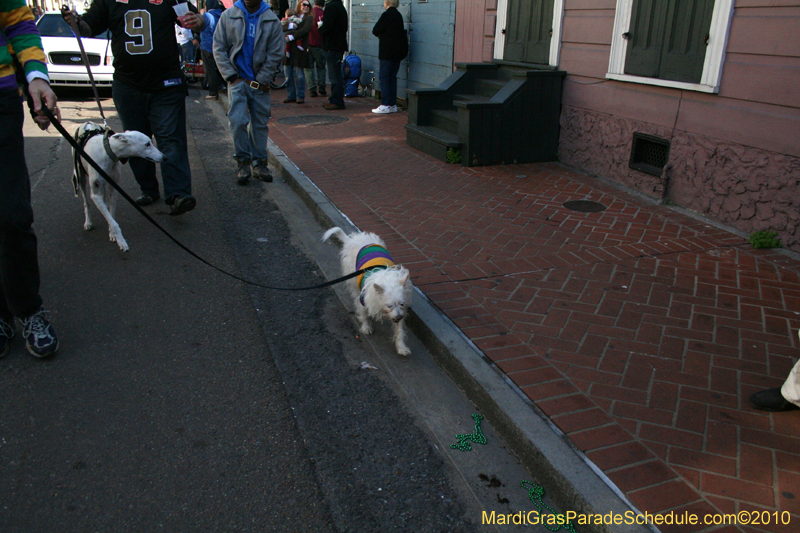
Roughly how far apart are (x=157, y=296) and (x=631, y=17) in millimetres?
5918

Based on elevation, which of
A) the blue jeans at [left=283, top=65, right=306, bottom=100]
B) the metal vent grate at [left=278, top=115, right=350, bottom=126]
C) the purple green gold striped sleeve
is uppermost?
the purple green gold striped sleeve

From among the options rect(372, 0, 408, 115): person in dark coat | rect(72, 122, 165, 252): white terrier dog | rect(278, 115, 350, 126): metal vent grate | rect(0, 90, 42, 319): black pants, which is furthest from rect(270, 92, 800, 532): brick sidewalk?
rect(372, 0, 408, 115): person in dark coat

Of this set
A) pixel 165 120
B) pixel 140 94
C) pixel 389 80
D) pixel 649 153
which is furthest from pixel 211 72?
pixel 649 153

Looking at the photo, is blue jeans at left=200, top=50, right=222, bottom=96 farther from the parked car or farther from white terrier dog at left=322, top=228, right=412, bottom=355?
white terrier dog at left=322, top=228, right=412, bottom=355

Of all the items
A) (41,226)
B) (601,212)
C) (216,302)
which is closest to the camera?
(216,302)

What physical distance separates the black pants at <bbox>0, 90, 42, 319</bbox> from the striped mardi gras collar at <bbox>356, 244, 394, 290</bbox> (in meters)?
Answer: 1.98

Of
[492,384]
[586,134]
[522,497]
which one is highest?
[586,134]

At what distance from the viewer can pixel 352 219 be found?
18.9 ft

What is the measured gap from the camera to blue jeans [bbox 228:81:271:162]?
6.96 m

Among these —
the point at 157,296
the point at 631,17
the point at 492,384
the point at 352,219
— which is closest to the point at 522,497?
the point at 492,384

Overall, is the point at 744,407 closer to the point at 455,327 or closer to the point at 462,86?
the point at 455,327

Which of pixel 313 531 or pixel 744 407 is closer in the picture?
pixel 313 531

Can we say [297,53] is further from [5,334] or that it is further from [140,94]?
[5,334]

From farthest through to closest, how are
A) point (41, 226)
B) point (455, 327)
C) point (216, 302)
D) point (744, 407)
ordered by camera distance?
1. point (41, 226)
2. point (216, 302)
3. point (455, 327)
4. point (744, 407)
